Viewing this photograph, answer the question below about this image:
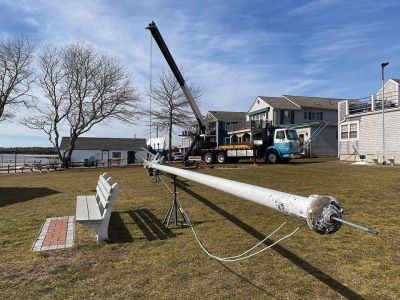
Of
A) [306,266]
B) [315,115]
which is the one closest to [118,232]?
[306,266]

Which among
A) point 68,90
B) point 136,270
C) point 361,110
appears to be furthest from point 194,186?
point 68,90

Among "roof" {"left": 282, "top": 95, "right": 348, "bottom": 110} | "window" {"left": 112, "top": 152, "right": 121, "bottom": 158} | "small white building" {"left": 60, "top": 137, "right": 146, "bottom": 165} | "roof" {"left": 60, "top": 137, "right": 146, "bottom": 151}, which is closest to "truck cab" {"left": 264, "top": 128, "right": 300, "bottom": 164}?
"roof" {"left": 282, "top": 95, "right": 348, "bottom": 110}

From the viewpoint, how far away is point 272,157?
27594mm

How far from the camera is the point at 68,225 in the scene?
7.32 m

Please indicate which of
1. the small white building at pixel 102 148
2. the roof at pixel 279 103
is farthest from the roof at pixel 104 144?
the roof at pixel 279 103

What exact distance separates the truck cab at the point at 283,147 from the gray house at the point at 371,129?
5262mm

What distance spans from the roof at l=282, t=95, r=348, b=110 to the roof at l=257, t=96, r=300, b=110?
2.55ft

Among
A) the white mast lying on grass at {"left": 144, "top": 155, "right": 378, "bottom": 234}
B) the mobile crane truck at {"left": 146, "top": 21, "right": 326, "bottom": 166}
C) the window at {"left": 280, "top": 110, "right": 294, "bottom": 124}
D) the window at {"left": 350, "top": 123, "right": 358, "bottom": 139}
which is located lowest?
the white mast lying on grass at {"left": 144, "top": 155, "right": 378, "bottom": 234}

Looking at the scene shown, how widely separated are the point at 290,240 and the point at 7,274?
12.9 ft

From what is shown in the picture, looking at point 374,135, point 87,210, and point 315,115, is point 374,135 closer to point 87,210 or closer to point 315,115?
point 315,115

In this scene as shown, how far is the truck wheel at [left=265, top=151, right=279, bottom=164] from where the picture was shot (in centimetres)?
2745

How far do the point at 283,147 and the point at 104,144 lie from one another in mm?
54381

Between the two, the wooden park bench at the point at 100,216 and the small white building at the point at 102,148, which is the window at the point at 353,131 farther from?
the small white building at the point at 102,148

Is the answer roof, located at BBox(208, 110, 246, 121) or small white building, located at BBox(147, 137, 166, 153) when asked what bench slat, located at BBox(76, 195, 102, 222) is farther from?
roof, located at BBox(208, 110, 246, 121)
